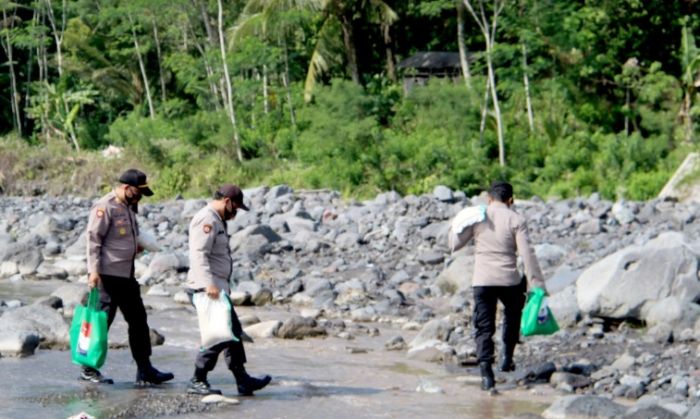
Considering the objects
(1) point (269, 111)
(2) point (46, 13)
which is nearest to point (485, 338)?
(1) point (269, 111)

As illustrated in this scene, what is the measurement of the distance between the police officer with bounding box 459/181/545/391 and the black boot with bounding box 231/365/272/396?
168 centimetres

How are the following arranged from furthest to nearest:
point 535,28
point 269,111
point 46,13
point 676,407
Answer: point 46,13 → point 269,111 → point 535,28 → point 676,407

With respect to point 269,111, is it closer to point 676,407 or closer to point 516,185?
point 516,185

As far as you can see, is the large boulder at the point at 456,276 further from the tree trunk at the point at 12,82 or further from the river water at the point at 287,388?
the tree trunk at the point at 12,82

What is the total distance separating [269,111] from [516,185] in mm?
11118

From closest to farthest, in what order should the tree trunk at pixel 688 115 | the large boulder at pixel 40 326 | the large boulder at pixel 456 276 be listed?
the large boulder at pixel 40 326, the large boulder at pixel 456 276, the tree trunk at pixel 688 115

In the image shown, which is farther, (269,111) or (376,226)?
(269,111)

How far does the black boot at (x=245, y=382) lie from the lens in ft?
28.1

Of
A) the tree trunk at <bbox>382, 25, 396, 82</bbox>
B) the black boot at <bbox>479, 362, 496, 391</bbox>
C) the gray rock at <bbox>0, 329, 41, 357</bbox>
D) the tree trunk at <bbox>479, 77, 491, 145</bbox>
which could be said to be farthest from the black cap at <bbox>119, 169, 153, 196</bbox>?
the tree trunk at <bbox>382, 25, 396, 82</bbox>

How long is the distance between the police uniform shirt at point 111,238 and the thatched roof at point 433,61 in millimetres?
26361

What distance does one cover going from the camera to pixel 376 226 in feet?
67.3

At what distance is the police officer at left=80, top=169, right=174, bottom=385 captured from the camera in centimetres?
861

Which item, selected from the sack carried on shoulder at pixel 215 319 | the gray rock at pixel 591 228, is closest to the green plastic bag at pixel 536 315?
the sack carried on shoulder at pixel 215 319

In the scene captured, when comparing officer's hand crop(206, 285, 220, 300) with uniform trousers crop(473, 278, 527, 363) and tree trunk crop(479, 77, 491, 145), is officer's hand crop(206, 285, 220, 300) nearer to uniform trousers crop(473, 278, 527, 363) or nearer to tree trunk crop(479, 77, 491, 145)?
uniform trousers crop(473, 278, 527, 363)
